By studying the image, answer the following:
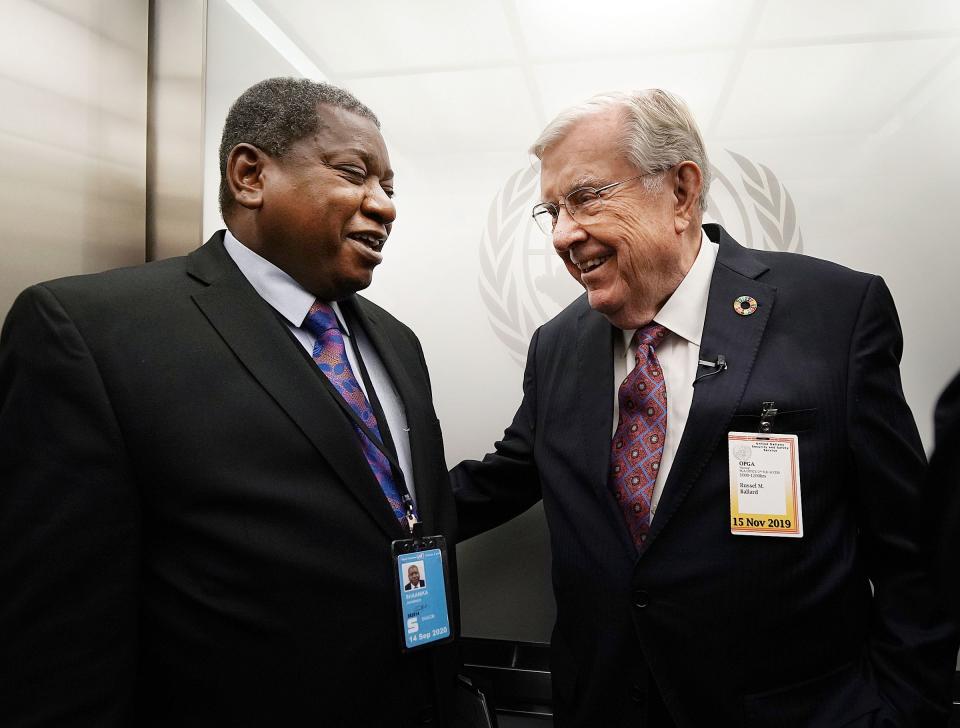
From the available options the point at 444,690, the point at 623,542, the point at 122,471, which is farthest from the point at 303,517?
the point at 623,542

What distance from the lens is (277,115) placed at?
1368 millimetres

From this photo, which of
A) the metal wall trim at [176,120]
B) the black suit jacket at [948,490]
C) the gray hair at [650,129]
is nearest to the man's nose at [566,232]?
the gray hair at [650,129]

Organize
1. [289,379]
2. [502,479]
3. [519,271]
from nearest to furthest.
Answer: [289,379] < [502,479] < [519,271]

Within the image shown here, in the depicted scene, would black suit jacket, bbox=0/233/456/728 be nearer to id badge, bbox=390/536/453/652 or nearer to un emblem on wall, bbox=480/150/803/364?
id badge, bbox=390/536/453/652

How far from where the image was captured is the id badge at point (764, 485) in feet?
4.29

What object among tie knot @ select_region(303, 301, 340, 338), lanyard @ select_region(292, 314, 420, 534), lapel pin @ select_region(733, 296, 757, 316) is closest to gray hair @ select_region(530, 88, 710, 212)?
lapel pin @ select_region(733, 296, 757, 316)

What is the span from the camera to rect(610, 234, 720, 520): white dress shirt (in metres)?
1.45

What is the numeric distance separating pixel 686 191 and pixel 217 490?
1311mm

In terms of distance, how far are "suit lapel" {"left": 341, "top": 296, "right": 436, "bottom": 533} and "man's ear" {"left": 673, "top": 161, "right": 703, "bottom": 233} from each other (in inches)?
31.4

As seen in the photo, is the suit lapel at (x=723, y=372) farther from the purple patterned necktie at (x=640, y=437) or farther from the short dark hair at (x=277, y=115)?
the short dark hair at (x=277, y=115)

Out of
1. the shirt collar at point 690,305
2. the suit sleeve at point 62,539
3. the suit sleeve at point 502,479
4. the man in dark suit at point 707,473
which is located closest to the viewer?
the suit sleeve at point 62,539

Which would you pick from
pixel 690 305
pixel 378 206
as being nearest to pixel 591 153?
pixel 690 305

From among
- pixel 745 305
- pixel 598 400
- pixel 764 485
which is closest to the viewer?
pixel 764 485

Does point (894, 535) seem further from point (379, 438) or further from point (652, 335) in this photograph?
point (379, 438)
